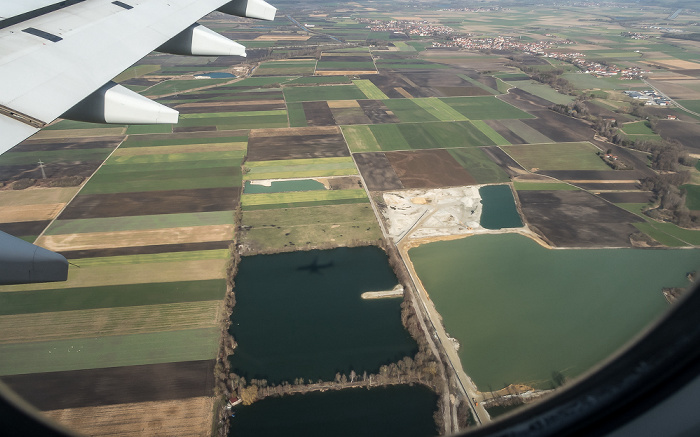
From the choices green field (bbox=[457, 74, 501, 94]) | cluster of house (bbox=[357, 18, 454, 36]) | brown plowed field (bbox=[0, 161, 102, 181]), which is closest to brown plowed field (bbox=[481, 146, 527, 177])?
green field (bbox=[457, 74, 501, 94])

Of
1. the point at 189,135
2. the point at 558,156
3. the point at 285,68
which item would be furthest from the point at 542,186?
the point at 285,68

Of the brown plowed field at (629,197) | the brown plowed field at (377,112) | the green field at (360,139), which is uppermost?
the brown plowed field at (629,197)

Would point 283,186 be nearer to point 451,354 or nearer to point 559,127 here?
point 451,354

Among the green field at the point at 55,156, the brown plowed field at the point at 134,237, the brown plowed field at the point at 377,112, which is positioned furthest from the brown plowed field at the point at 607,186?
the green field at the point at 55,156

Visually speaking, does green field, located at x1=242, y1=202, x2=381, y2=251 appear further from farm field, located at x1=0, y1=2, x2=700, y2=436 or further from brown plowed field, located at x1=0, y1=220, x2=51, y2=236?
brown plowed field, located at x1=0, y1=220, x2=51, y2=236

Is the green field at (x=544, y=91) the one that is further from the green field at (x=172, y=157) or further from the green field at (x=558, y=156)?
the green field at (x=172, y=157)

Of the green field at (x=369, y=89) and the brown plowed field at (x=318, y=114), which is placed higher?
the green field at (x=369, y=89)

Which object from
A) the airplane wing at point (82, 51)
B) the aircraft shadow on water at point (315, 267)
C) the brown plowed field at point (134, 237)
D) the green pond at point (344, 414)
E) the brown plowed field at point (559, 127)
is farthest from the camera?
the brown plowed field at point (559, 127)
